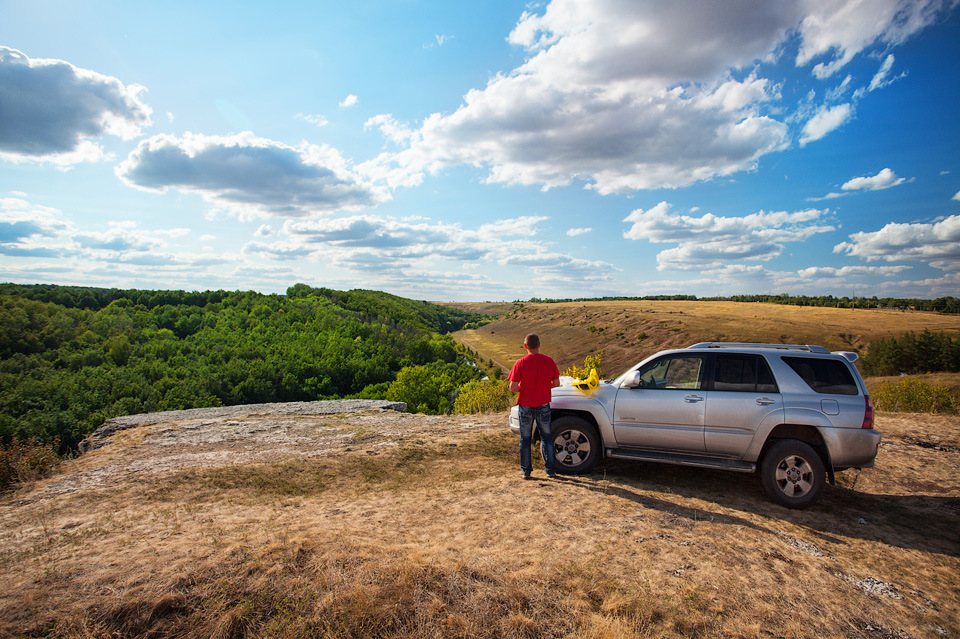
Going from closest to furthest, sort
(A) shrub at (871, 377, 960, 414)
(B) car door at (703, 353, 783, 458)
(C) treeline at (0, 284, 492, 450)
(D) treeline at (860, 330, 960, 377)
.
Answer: (B) car door at (703, 353, 783, 458)
(A) shrub at (871, 377, 960, 414)
(C) treeline at (0, 284, 492, 450)
(D) treeline at (860, 330, 960, 377)

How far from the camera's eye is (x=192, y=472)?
8.05m

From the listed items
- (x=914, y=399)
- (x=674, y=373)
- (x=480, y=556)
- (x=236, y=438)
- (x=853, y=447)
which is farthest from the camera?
(x=914, y=399)

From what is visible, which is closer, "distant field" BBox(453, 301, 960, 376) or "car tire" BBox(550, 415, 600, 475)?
"car tire" BBox(550, 415, 600, 475)

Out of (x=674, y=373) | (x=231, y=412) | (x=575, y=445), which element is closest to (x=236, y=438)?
(x=231, y=412)

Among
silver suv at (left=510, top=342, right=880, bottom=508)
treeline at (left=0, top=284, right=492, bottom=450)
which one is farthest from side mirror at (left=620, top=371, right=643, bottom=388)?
treeline at (left=0, top=284, right=492, bottom=450)

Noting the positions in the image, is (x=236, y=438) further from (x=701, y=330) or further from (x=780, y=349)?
(x=701, y=330)

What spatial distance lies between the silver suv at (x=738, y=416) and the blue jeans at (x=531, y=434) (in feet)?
0.80

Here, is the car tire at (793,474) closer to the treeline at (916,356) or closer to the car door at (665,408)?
the car door at (665,408)

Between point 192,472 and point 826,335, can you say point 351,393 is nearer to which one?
point 192,472

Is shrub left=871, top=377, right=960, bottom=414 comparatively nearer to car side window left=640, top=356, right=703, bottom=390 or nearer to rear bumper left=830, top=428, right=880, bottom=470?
rear bumper left=830, top=428, right=880, bottom=470

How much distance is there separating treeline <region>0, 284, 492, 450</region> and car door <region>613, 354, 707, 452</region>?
3078 centimetres

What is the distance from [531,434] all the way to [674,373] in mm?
2437

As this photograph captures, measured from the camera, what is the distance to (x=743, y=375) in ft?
20.1

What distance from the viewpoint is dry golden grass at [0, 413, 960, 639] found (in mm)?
3438
